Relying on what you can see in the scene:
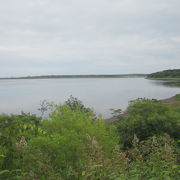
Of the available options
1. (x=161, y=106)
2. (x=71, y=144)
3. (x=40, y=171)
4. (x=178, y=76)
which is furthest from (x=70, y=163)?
(x=178, y=76)

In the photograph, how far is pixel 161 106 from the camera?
19859 millimetres

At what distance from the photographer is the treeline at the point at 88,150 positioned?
4.14 m

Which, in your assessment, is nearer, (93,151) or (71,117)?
(93,151)

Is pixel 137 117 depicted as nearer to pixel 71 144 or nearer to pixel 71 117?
pixel 71 117

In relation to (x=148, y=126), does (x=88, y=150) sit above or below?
above

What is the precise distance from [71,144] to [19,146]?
14.4 feet

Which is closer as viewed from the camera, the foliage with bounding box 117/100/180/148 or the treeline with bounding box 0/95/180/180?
the treeline with bounding box 0/95/180/180

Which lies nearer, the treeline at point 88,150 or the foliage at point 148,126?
the treeline at point 88,150

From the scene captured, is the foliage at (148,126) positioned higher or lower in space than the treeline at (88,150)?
lower

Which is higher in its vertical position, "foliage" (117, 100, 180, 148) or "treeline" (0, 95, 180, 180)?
"treeline" (0, 95, 180, 180)

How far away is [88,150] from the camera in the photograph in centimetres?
454

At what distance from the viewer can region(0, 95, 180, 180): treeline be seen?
13.6ft

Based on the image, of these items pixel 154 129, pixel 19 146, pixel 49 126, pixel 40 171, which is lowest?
pixel 154 129

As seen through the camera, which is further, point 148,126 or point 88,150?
point 148,126
